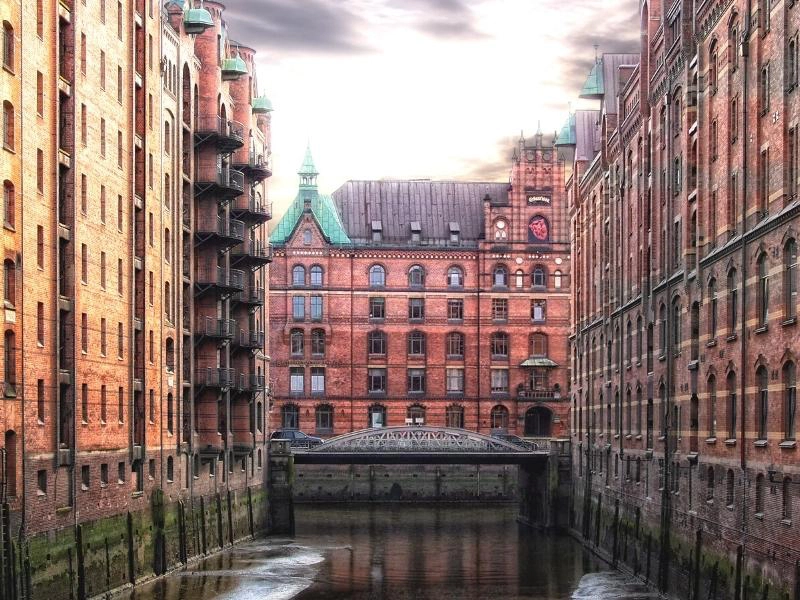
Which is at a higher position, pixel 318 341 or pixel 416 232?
pixel 416 232

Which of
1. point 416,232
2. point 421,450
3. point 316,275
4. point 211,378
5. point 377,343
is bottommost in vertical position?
point 421,450

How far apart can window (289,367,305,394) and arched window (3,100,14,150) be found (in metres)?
72.6

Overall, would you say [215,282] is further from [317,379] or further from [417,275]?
[417,275]

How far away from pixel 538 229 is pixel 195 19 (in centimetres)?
5490

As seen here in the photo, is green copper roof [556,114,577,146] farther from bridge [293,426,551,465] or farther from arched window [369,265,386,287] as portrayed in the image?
arched window [369,265,386,287]

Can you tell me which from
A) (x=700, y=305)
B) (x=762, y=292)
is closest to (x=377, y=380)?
(x=700, y=305)

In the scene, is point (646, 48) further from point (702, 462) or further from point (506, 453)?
point (506, 453)

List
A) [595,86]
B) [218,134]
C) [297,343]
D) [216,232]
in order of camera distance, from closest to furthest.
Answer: [218,134] < [216,232] < [595,86] < [297,343]

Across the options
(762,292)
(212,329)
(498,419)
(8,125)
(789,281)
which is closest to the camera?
(789,281)

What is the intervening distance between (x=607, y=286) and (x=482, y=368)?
4225 cm

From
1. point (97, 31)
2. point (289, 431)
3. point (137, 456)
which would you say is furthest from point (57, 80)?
point (289, 431)

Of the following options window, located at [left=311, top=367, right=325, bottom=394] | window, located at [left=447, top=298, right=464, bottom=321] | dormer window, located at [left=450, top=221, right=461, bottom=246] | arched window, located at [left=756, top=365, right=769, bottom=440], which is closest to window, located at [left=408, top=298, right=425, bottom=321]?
window, located at [left=447, top=298, right=464, bottom=321]

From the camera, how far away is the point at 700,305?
50.0 metres

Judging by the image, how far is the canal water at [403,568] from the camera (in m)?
54.8
